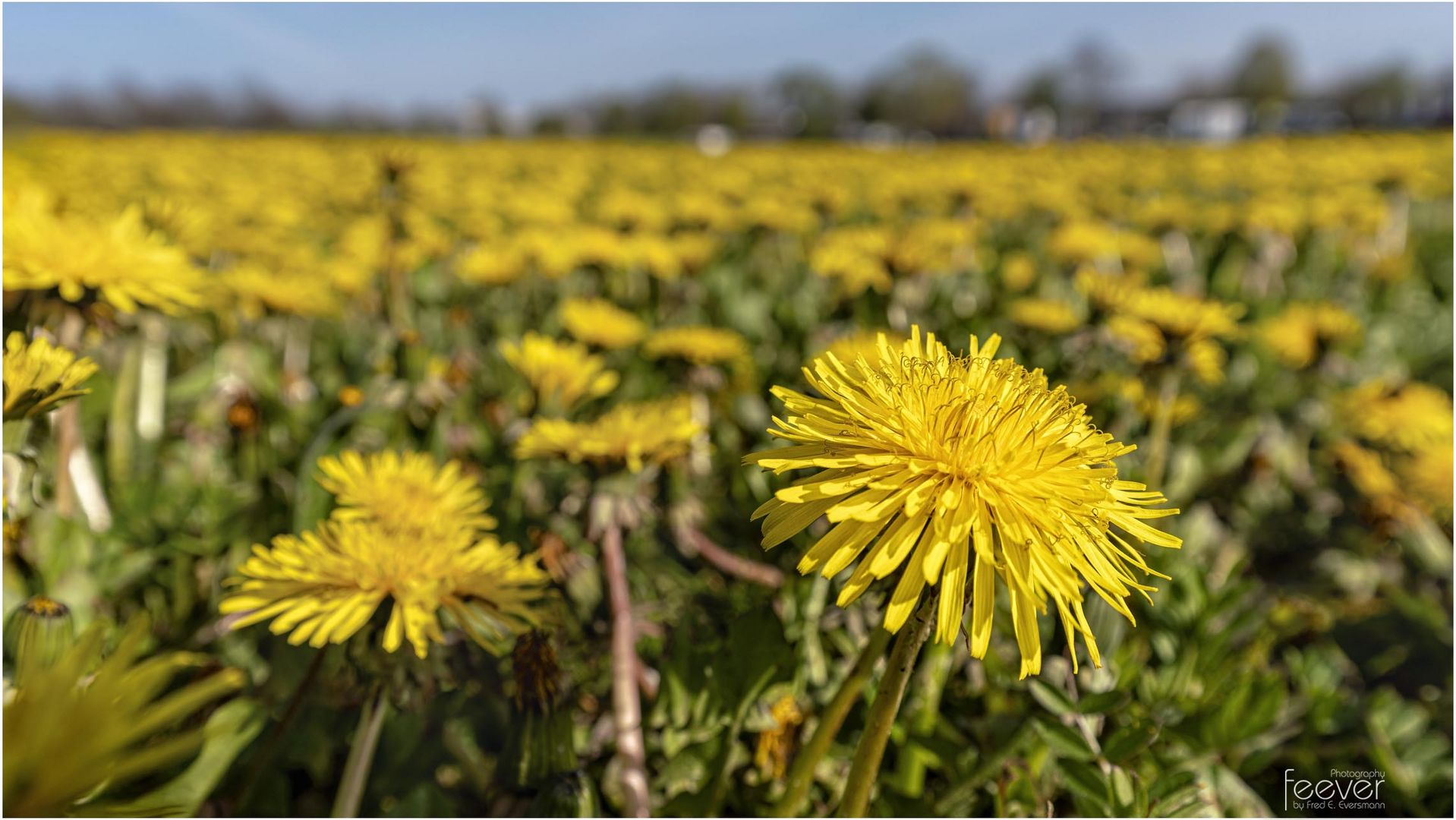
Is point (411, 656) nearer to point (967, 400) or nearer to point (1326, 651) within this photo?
point (967, 400)

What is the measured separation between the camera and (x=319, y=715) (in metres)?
1.20

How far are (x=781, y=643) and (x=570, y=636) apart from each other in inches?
18.5

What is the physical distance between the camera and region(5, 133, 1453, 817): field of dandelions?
2.52 ft

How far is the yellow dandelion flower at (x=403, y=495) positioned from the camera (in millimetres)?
1027

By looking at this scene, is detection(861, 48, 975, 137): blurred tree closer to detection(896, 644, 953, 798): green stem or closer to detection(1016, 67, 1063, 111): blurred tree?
detection(1016, 67, 1063, 111): blurred tree

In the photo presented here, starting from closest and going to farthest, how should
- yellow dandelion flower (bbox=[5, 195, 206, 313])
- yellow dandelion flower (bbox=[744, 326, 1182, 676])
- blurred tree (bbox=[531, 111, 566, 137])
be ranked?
yellow dandelion flower (bbox=[744, 326, 1182, 676]), yellow dandelion flower (bbox=[5, 195, 206, 313]), blurred tree (bbox=[531, 111, 566, 137])

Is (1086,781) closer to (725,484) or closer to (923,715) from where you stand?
(923,715)

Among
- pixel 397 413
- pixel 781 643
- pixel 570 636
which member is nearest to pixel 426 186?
pixel 397 413

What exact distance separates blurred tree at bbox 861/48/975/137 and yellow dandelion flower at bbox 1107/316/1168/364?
86.1 ft

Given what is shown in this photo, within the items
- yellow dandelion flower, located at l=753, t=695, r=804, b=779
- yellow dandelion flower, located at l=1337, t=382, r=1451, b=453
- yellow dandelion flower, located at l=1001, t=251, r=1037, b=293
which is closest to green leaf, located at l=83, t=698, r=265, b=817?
yellow dandelion flower, located at l=753, t=695, r=804, b=779

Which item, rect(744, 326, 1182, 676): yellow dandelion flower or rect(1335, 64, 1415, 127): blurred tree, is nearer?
rect(744, 326, 1182, 676): yellow dandelion flower

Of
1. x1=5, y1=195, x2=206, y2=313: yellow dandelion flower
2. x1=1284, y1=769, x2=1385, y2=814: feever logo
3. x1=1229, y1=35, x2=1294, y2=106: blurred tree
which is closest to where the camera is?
x1=5, y1=195, x2=206, y2=313: yellow dandelion flower

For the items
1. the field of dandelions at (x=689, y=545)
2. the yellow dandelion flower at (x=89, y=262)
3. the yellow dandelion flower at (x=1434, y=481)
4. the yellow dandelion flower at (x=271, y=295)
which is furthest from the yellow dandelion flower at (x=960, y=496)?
the yellow dandelion flower at (x=271, y=295)

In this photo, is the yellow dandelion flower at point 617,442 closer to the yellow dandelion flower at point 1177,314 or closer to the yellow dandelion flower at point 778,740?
the yellow dandelion flower at point 778,740
